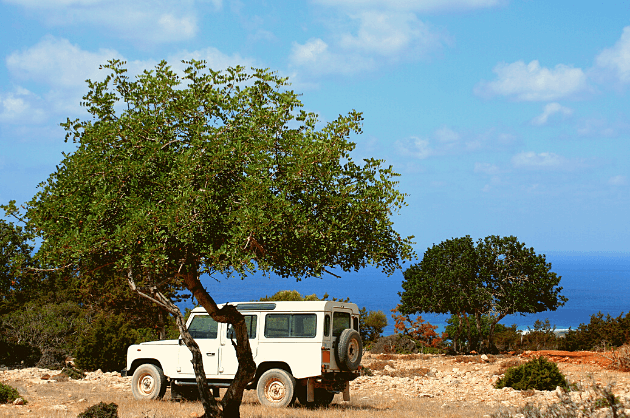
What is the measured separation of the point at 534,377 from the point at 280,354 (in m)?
8.87

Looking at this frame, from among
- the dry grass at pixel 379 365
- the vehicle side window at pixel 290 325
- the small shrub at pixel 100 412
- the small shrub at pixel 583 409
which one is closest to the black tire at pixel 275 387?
the vehicle side window at pixel 290 325

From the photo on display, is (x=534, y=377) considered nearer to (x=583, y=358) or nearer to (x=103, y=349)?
(x=583, y=358)

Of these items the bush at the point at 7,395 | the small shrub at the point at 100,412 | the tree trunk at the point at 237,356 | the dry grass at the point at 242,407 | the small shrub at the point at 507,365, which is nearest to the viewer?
the tree trunk at the point at 237,356

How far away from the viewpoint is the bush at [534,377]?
19016mm

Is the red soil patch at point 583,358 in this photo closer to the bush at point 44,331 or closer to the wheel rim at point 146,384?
the wheel rim at point 146,384

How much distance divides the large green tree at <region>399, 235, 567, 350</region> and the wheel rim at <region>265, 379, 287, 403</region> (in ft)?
62.2

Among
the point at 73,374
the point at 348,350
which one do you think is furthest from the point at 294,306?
the point at 73,374

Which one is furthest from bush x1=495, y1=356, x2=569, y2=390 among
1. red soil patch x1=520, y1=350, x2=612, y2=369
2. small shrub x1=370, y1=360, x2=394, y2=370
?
small shrub x1=370, y1=360, x2=394, y2=370

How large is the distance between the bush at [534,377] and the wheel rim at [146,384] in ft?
36.4

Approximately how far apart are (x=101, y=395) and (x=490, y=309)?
21.9m

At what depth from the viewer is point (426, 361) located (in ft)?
97.5

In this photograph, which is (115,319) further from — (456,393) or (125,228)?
(125,228)

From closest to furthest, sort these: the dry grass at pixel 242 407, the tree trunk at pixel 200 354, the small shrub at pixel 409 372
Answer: the tree trunk at pixel 200 354
the dry grass at pixel 242 407
the small shrub at pixel 409 372

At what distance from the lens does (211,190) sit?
8.55 metres
